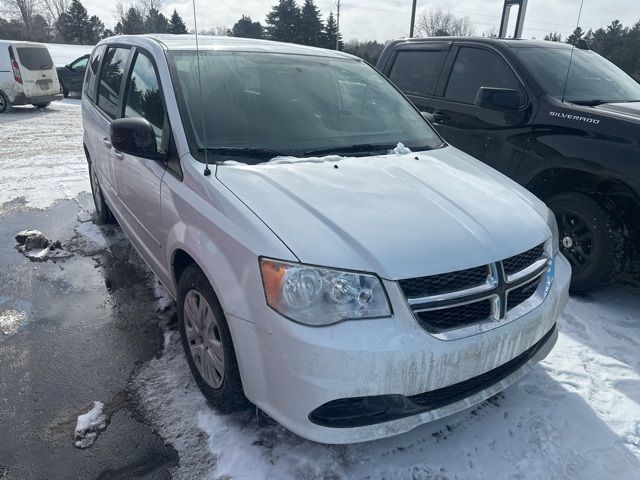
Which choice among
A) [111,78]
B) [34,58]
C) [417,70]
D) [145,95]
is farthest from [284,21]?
[145,95]

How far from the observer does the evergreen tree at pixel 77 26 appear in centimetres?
5578

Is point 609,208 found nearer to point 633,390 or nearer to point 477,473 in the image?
point 633,390

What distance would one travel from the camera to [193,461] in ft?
7.28

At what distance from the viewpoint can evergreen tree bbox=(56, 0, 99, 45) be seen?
5578 cm

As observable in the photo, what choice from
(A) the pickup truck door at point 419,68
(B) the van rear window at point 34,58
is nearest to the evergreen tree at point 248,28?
(B) the van rear window at point 34,58

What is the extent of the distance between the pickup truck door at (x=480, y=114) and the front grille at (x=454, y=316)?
2468 mm

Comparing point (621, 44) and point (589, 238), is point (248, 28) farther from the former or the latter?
point (589, 238)

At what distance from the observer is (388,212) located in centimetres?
218

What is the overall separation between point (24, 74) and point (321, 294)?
1558 centimetres

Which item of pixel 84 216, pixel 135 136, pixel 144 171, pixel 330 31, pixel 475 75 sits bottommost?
pixel 84 216

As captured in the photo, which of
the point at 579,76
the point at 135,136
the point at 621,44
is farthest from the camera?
the point at 621,44

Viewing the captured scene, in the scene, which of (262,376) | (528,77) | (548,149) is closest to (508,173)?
(548,149)

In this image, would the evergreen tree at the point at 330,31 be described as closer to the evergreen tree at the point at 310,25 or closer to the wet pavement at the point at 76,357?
the evergreen tree at the point at 310,25

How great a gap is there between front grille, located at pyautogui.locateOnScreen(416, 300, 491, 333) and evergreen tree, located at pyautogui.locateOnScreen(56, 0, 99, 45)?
64499 millimetres
